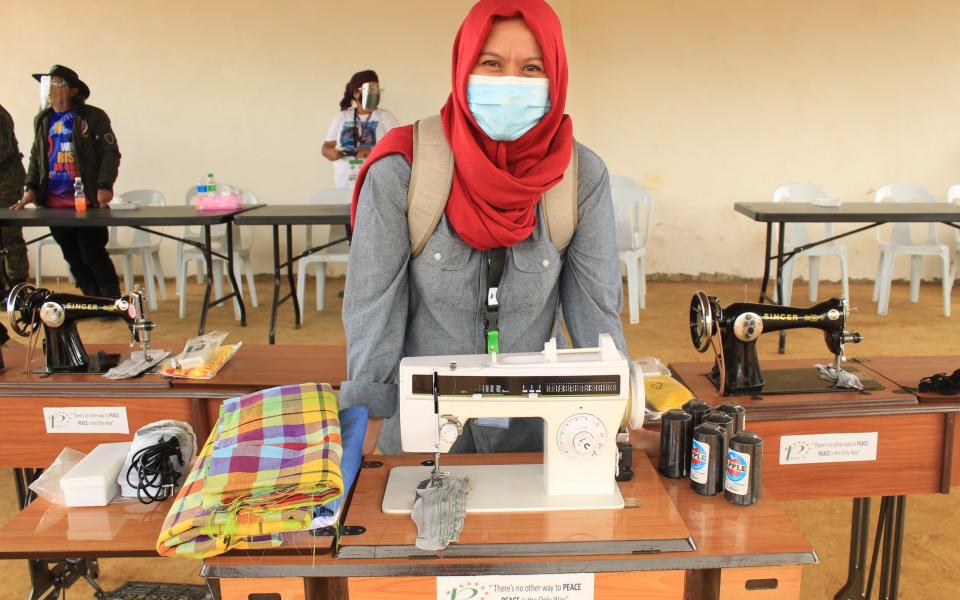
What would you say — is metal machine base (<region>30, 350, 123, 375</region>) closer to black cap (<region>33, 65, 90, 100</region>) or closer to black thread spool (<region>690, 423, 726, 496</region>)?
black thread spool (<region>690, 423, 726, 496</region>)

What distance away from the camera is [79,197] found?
14.0 feet

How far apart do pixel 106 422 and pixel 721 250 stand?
529 centimetres

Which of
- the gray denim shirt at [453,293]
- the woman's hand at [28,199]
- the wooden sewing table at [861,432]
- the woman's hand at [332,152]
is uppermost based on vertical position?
the woman's hand at [332,152]

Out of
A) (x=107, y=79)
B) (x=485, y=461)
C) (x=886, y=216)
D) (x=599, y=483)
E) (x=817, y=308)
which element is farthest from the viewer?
(x=107, y=79)

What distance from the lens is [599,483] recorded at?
122cm

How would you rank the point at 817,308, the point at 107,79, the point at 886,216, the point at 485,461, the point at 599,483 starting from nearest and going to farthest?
the point at 599,483, the point at 485,461, the point at 817,308, the point at 886,216, the point at 107,79

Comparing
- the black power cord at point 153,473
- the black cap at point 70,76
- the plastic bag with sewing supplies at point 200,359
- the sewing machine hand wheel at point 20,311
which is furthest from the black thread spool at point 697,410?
the black cap at point 70,76

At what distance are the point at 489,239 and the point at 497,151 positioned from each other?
0.54 ft

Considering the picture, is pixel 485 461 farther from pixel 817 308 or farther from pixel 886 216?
pixel 886 216

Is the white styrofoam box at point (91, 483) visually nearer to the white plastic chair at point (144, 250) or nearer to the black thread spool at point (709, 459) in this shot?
the black thread spool at point (709, 459)

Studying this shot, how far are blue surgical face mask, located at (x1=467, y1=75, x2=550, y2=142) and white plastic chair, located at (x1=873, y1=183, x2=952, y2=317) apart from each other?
4630mm

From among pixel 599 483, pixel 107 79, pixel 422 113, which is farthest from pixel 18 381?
pixel 107 79

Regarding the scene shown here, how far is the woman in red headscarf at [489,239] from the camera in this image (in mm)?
1317

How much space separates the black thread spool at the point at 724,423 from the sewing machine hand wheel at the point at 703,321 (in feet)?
Result: 1.62
